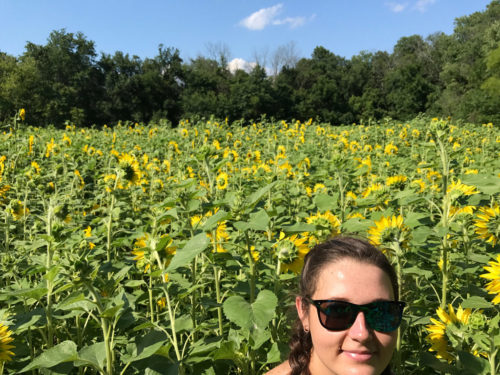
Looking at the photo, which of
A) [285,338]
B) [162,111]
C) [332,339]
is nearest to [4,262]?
[285,338]

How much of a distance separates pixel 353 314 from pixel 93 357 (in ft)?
2.51

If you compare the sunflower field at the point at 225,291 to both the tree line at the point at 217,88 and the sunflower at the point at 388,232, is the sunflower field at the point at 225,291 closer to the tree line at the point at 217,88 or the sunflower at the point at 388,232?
the sunflower at the point at 388,232

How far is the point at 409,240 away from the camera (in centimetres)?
183

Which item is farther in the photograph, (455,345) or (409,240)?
(409,240)

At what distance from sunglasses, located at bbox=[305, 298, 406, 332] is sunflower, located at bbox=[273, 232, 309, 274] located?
495 mm

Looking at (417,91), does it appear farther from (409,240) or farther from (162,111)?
(409,240)

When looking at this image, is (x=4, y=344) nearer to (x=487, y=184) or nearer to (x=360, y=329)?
(x=360, y=329)

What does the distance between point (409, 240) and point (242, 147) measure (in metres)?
5.76

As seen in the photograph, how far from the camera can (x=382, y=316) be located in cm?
108

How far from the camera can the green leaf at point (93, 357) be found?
1165mm

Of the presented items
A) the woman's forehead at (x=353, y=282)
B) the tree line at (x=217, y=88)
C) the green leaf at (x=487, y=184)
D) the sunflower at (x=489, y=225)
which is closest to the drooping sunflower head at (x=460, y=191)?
the sunflower at (x=489, y=225)

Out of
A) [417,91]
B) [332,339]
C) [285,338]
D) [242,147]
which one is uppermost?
[417,91]

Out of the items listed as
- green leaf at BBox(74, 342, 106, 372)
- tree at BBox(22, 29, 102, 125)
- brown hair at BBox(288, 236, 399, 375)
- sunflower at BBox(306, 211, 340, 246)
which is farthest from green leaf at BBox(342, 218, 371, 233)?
tree at BBox(22, 29, 102, 125)

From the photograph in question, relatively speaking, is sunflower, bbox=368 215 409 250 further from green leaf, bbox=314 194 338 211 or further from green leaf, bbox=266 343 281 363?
green leaf, bbox=266 343 281 363
